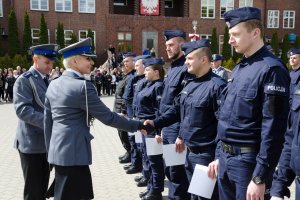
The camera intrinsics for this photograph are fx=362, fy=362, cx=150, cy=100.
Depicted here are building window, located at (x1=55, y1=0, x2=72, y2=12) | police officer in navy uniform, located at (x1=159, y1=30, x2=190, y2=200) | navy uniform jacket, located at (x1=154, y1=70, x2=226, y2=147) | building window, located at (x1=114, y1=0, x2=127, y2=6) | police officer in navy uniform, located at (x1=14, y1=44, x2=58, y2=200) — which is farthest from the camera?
building window, located at (x1=114, y1=0, x2=127, y2=6)

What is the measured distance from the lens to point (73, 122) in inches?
136

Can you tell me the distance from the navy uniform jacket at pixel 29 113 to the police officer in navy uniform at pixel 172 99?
1611mm

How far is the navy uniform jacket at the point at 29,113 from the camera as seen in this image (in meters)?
4.05

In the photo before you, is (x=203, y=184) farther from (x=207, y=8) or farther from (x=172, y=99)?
(x=207, y=8)

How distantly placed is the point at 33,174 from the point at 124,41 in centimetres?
3312

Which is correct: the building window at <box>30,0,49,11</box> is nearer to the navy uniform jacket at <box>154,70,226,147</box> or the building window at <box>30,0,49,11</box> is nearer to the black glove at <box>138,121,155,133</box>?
the black glove at <box>138,121,155,133</box>

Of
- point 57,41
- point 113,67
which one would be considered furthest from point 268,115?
point 57,41

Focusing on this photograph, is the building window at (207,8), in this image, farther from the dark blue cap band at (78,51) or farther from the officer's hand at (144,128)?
the dark blue cap band at (78,51)

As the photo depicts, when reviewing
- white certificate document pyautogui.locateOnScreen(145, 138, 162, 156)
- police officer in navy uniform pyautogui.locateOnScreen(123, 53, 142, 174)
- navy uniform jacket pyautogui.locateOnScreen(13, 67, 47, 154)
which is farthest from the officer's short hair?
police officer in navy uniform pyautogui.locateOnScreen(123, 53, 142, 174)

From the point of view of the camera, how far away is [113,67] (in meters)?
30.2

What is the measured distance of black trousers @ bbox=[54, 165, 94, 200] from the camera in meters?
3.46

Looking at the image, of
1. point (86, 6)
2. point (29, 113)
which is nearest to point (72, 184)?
point (29, 113)

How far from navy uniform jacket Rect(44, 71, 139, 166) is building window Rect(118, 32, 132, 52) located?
33336 millimetres

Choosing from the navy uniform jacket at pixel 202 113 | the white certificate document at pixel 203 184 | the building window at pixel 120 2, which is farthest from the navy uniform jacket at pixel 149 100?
the building window at pixel 120 2
